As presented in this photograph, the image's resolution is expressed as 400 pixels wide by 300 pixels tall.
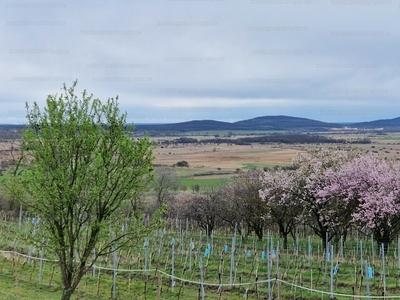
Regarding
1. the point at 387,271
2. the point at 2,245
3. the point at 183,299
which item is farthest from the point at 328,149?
the point at 2,245

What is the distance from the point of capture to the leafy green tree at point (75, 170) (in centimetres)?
961

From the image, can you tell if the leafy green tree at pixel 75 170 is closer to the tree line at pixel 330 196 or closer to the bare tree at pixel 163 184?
the tree line at pixel 330 196

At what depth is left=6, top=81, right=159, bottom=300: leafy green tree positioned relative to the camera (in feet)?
31.5

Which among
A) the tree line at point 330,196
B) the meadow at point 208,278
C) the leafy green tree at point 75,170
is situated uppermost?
the leafy green tree at point 75,170

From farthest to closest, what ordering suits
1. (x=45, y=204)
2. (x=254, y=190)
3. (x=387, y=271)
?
(x=254, y=190) < (x=387, y=271) < (x=45, y=204)

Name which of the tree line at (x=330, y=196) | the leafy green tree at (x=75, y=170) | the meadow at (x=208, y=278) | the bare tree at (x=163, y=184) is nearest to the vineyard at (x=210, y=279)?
the meadow at (x=208, y=278)

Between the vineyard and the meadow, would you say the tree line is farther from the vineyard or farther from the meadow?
the vineyard

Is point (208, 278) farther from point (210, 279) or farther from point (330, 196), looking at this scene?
point (330, 196)

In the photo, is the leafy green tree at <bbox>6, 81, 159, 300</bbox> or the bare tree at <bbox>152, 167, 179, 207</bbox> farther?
the bare tree at <bbox>152, 167, 179, 207</bbox>

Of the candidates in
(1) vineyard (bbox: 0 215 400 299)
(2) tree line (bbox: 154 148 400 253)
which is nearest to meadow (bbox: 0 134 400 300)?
(1) vineyard (bbox: 0 215 400 299)

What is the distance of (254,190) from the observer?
28.6m

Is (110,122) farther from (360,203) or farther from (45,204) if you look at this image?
(360,203)

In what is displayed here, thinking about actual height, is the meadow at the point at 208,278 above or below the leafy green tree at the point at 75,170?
below

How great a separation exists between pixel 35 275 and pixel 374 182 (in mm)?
17239
